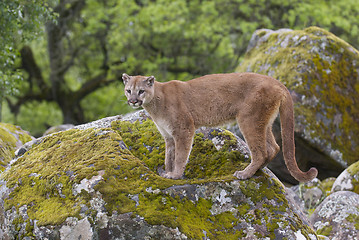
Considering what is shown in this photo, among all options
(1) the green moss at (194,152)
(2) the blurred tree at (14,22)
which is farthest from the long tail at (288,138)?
(2) the blurred tree at (14,22)

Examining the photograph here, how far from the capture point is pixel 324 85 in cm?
1199

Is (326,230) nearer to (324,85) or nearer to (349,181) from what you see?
(349,181)

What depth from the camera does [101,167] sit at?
596 cm

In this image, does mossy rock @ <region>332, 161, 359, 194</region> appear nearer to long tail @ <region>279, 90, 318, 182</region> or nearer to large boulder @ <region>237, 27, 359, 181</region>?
large boulder @ <region>237, 27, 359, 181</region>

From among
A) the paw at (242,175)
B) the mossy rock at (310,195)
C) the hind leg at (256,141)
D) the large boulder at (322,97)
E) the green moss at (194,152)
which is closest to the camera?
the paw at (242,175)

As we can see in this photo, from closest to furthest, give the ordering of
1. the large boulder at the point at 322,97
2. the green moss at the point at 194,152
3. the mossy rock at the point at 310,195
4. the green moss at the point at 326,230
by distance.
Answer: the green moss at the point at 194,152, the green moss at the point at 326,230, the mossy rock at the point at 310,195, the large boulder at the point at 322,97

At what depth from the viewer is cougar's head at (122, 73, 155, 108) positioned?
6.66m

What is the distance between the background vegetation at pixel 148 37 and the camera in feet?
76.1

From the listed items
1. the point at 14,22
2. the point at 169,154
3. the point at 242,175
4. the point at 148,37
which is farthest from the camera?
the point at 148,37

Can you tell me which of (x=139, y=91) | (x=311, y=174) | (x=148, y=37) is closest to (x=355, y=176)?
(x=311, y=174)

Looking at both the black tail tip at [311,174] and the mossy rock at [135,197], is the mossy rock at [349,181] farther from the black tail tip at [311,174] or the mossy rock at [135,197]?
Answer: the mossy rock at [135,197]

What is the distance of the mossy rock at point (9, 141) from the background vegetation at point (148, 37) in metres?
11.6

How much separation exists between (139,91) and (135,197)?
1.85 meters

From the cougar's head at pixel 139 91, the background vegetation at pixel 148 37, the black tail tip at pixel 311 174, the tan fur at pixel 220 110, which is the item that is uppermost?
the cougar's head at pixel 139 91
